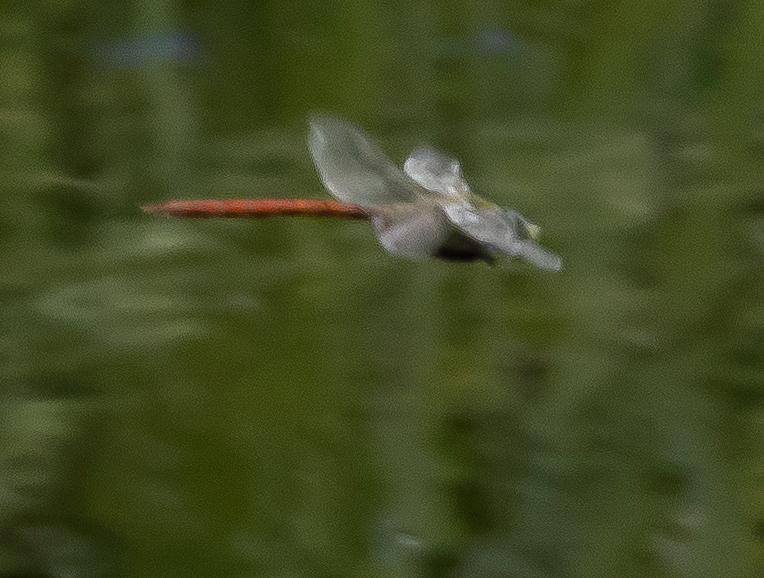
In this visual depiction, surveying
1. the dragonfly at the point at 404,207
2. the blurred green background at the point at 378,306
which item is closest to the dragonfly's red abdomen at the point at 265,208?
the dragonfly at the point at 404,207

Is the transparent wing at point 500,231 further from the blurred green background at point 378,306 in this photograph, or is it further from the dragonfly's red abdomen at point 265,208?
the blurred green background at point 378,306

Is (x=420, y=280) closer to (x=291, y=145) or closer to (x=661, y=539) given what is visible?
(x=291, y=145)

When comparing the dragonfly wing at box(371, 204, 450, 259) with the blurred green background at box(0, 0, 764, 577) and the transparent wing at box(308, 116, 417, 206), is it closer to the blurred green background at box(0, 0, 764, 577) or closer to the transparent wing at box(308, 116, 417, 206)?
the transparent wing at box(308, 116, 417, 206)

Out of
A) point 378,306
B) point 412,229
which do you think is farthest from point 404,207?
point 378,306

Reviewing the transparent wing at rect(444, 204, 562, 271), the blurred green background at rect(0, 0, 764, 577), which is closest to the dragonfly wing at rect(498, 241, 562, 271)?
the transparent wing at rect(444, 204, 562, 271)

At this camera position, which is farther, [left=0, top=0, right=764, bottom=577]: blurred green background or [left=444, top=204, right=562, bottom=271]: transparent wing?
[left=0, top=0, right=764, bottom=577]: blurred green background

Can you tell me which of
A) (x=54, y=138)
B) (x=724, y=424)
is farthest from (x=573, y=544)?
(x=54, y=138)

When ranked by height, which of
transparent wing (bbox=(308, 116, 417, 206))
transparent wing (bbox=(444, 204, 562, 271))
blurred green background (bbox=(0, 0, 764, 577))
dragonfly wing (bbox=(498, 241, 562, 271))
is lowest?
dragonfly wing (bbox=(498, 241, 562, 271))
